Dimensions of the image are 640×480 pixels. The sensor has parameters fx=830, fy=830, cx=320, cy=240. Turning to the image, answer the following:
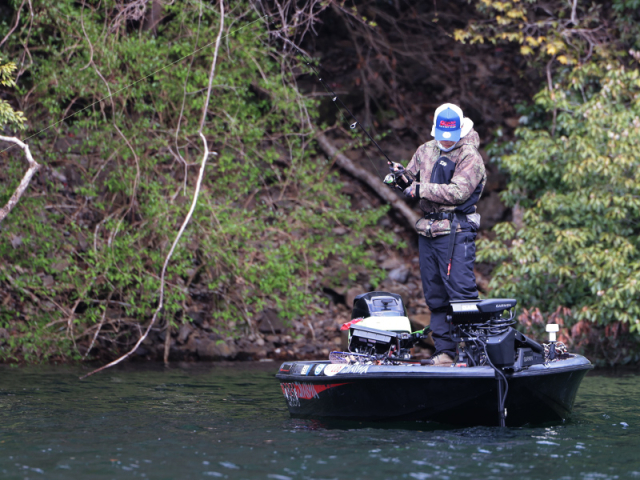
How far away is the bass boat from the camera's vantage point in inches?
191

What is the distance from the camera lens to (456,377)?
15.8ft

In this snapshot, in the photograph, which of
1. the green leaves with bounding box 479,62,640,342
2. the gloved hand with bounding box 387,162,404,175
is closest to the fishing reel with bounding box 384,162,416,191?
the gloved hand with bounding box 387,162,404,175

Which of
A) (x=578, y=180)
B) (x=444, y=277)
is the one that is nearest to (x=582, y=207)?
(x=578, y=180)

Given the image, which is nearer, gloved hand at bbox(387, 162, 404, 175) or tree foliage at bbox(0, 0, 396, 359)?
gloved hand at bbox(387, 162, 404, 175)

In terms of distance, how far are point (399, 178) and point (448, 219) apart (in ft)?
1.41

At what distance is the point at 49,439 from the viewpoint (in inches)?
189

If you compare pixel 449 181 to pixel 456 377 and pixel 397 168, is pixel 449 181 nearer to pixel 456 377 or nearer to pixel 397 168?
pixel 397 168

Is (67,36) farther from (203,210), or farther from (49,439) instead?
(49,439)

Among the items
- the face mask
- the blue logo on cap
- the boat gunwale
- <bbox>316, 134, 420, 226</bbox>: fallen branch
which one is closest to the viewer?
the boat gunwale

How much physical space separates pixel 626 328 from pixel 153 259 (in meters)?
5.20

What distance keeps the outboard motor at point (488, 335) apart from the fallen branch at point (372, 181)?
758cm

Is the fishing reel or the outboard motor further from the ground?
the fishing reel

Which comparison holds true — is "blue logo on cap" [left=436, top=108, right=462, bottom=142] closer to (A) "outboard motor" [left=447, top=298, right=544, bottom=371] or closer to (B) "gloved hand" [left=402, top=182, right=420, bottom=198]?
(B) "gloved hand" [left=402, top=182, right=420, bottom=198]

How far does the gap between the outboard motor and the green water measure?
0.44 m
